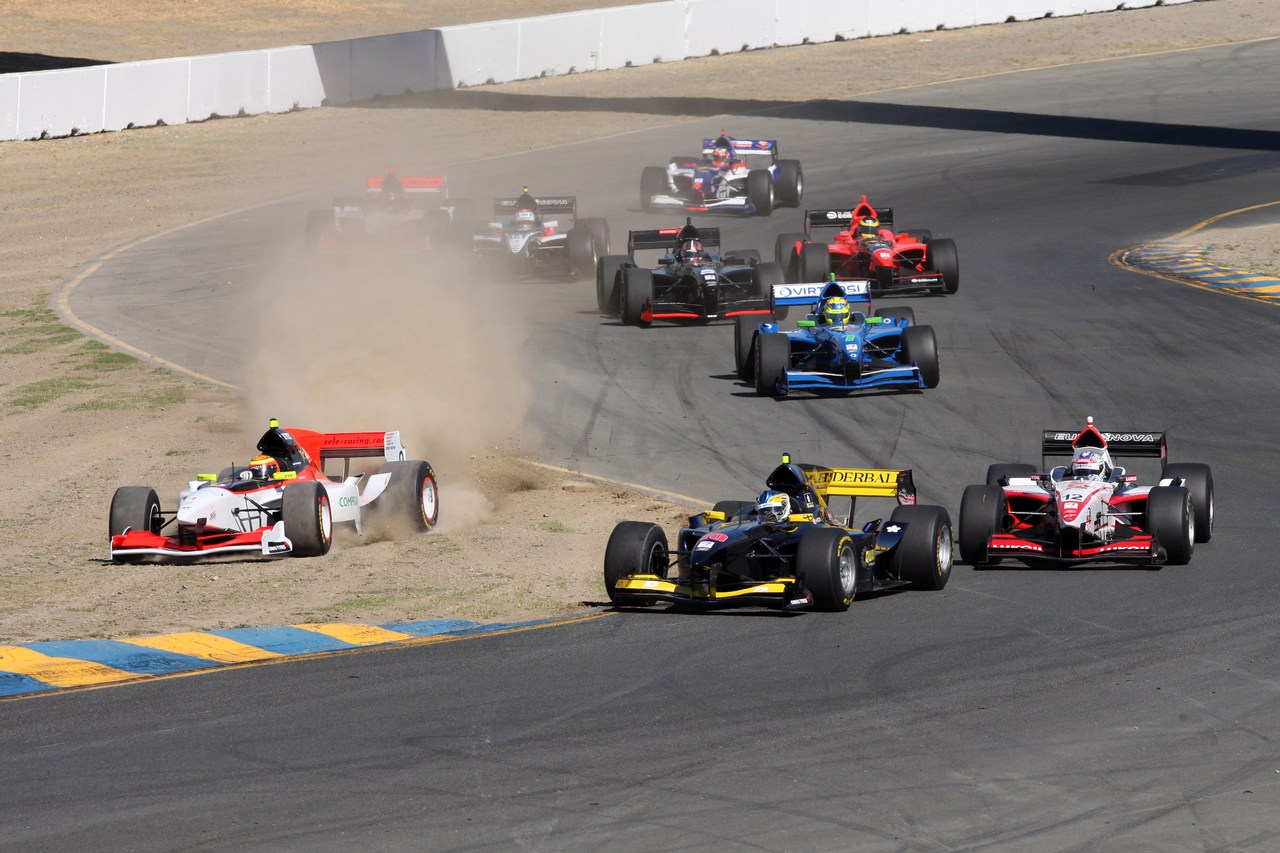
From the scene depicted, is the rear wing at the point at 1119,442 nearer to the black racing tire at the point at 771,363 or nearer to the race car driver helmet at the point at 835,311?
the black racing tire at the point at 771,363

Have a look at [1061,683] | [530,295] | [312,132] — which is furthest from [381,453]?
[312,132]

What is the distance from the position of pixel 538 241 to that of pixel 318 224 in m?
4.64

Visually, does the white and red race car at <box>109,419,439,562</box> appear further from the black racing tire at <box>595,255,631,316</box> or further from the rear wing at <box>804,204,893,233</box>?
the rear wing at <box>804,204,893,233</box>

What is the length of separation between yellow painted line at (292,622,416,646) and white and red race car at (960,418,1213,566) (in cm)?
591

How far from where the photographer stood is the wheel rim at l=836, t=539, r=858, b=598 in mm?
15000

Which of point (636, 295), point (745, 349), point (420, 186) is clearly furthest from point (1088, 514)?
point (420, 186)

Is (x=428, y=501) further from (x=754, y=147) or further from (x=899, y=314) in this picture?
(x=754, y=147)

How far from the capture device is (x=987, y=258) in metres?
35.6

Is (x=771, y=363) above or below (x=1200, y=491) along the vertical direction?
above

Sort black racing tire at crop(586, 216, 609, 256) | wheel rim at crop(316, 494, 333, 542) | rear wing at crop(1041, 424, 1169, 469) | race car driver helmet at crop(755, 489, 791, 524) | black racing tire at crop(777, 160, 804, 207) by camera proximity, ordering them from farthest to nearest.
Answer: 1. black racing tire at crop(777, 160, 804, 207)
2. black racing tire at crop(586, 216, 609, 256)
3. rear wing at crop(1041, 424, 1169, 469)
4. wheel rim at crop(316, 494, 333, 542)
5. race car driver helmet at crop(755, 489, 791, 524)

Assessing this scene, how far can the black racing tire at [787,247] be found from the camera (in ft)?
107

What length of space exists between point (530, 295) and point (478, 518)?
14.1 metres

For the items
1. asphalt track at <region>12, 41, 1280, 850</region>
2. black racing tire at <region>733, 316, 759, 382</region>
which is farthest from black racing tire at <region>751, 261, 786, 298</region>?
asphalt track at <region>12, 41, 1280, 850</region>

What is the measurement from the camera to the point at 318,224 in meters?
36.0
